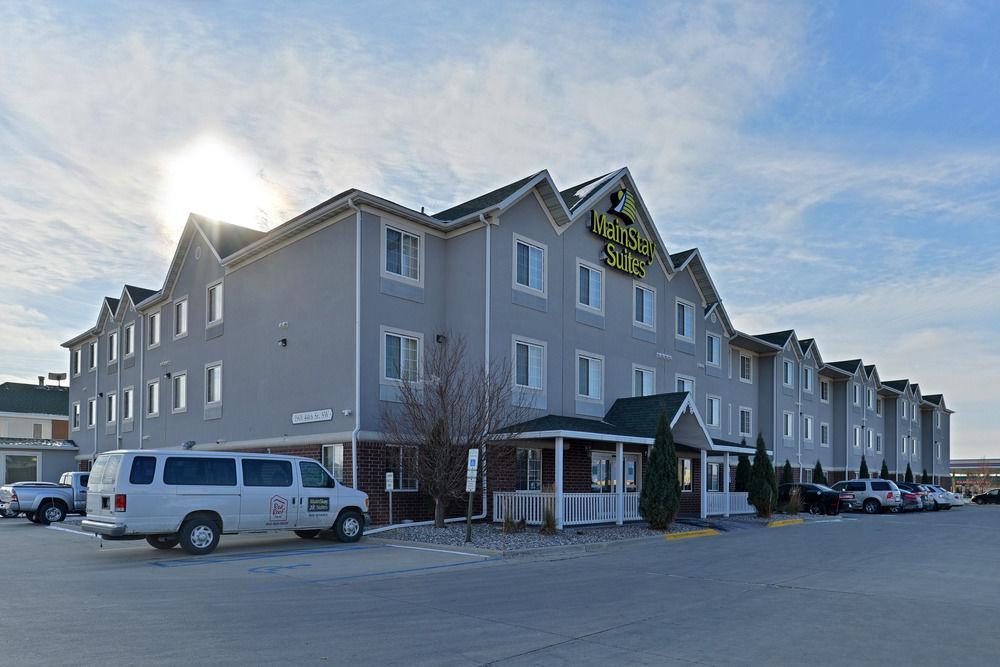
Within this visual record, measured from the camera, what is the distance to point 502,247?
→ 25.3 meters

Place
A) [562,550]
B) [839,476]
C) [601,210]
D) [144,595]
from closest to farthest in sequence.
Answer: [144,595]
[562,550]
[601,210]
[839,476]

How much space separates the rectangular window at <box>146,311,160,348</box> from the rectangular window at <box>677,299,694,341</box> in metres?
21.3

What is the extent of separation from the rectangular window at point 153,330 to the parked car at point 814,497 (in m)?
27.5

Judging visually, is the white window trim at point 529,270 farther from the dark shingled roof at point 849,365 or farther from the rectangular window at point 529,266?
the dark shingled roof at point 849,365

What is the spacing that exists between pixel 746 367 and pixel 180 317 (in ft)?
89.9

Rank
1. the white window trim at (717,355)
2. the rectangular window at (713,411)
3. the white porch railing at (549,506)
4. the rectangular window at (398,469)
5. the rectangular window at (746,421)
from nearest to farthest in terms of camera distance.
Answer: the white porch railing at (549,506), the rectangular window at (398,469), the white window trim at (717,355), the rectangular window at (713,411), the rectangular window at (746,421)

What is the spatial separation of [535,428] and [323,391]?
6121 millimetres

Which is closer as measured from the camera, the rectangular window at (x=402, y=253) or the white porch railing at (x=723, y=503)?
the rectangular window at (x=402, y=253)

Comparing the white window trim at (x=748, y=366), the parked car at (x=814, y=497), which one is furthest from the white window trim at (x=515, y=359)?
the white window trim at (x=748, y=366)

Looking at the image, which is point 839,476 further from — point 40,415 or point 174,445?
point 40,415

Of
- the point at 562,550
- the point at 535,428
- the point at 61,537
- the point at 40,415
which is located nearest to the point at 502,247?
the point at 535,428

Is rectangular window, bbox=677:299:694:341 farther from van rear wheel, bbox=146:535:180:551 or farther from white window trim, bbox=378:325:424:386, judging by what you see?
van rear wheel, bbox=146:535:180:551

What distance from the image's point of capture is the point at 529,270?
86.4ft

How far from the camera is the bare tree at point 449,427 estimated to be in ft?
67.5
